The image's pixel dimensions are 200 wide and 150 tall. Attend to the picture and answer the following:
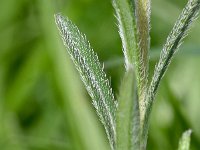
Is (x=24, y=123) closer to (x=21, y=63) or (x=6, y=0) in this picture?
(x=21, y=63)

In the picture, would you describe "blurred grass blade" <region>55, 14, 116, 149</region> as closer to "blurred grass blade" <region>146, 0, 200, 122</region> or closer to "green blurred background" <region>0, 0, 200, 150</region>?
"blurred grass blade" <region>146, 0, 200, 122</region>

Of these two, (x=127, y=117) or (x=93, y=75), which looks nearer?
(x=127, y=117)

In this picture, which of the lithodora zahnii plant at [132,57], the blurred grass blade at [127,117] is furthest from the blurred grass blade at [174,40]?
the blurred grass blade at [127,117]

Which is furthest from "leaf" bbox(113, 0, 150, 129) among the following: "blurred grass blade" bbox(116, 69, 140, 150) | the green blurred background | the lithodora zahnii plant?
the green blurred background

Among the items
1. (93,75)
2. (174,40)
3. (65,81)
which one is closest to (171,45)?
(174,40)

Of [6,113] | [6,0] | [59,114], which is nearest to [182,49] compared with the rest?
[59,114]

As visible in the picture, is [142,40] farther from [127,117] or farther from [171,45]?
[127,117]
